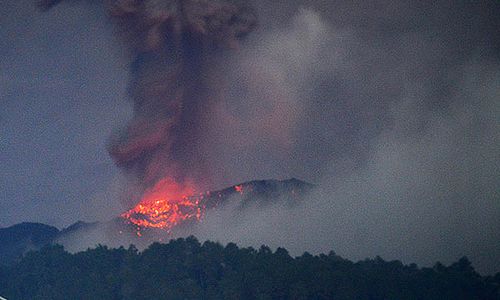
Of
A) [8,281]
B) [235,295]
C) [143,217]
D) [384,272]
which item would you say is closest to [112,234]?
[143,217]

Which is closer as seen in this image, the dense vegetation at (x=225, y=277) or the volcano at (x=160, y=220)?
the dense vegetation at (x=225, y=277)

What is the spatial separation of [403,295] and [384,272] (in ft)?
10.9

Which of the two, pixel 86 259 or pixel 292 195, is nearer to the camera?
pixel 86 259

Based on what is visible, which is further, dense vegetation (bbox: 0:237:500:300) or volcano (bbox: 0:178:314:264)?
volcano (bbox: 0:178:314:264)

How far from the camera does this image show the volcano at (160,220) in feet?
348

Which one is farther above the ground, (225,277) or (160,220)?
(160,220)

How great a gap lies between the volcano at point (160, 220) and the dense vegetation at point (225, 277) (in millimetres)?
26692

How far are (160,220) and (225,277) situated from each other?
158 ft

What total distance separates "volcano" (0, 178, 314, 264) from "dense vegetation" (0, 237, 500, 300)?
26.7 meters

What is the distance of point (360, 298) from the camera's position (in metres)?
A: 51.5

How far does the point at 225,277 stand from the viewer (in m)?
58.8

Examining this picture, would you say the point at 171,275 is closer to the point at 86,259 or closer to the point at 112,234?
the point at 86,259

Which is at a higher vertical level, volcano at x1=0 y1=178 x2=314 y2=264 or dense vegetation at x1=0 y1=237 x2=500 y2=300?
volcano at x1=0 y1=178 x2=314 y2=264

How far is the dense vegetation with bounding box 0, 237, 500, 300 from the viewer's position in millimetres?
50719
